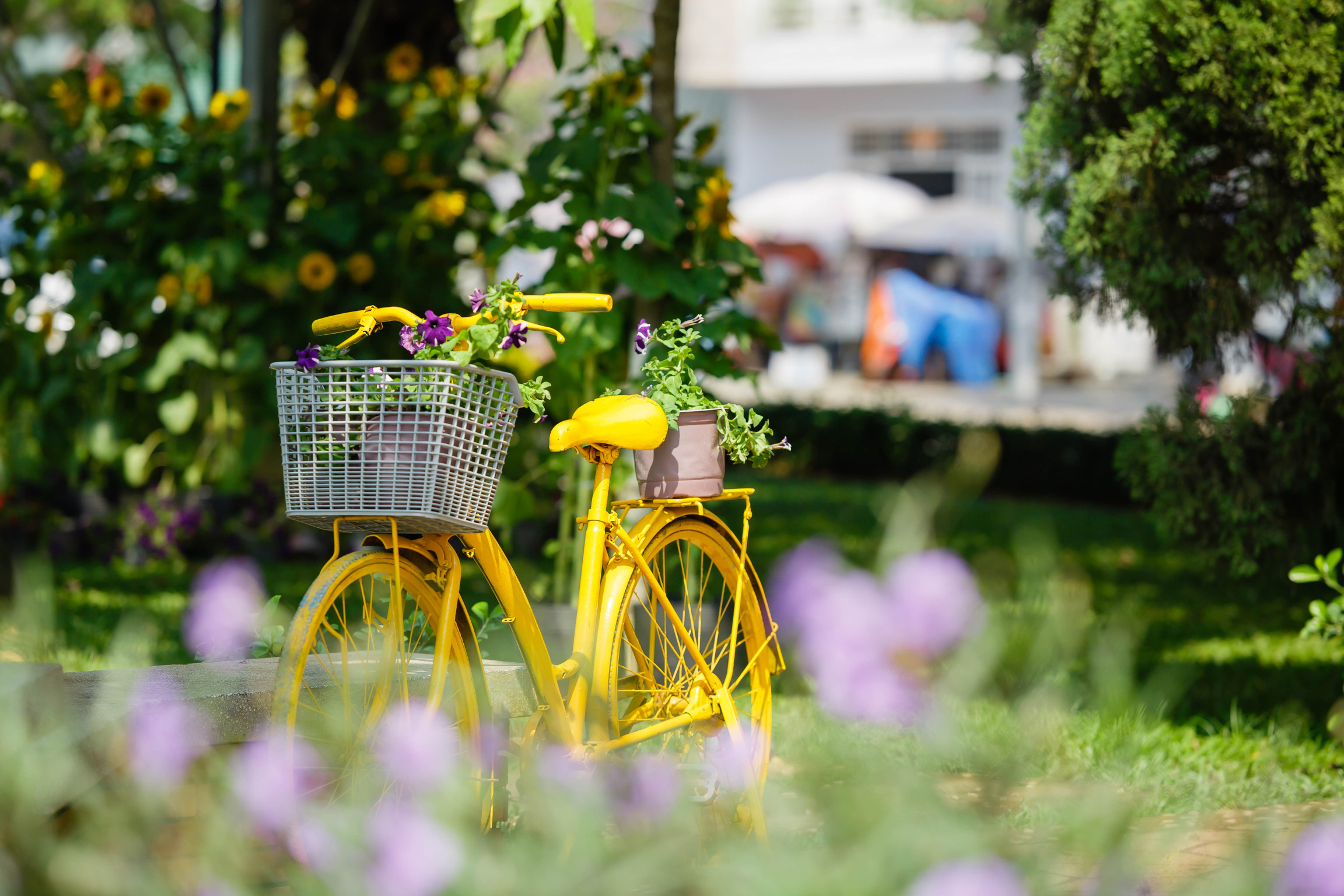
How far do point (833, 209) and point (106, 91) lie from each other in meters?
12.1

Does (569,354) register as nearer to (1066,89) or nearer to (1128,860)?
(1066,89)

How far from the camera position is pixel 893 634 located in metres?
1.52

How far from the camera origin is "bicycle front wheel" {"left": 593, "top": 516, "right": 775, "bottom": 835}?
8.87ft

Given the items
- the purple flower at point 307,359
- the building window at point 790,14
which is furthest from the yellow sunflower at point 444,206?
the building window at point 790,14

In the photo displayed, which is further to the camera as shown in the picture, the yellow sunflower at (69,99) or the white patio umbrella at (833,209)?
the white patio umbrella at (833,209)

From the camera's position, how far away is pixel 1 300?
20.1 ft

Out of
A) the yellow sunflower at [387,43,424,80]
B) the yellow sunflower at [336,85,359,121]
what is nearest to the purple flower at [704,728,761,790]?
the yellow sunflower at [336,85,359,121]

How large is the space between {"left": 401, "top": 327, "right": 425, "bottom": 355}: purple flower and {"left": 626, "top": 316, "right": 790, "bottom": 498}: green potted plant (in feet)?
1.87

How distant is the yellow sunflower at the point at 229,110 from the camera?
5.97m

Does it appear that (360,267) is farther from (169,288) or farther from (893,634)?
(893,634)

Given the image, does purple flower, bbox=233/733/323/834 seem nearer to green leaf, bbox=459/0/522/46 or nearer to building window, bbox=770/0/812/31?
green leaf, bbox=459/0/522/46

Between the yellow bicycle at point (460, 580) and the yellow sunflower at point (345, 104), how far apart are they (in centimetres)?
367

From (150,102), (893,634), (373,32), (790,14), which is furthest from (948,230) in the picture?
(893,634)

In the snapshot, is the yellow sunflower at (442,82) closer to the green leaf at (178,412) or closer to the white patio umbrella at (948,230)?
the green leaf at (178,412)
